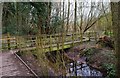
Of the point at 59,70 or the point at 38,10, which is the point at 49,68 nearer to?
the point at 59,70

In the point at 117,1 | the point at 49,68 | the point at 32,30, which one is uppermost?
the point at 117,1

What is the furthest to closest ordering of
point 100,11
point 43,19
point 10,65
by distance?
point 100,11 < point 43,19 < point 10,65

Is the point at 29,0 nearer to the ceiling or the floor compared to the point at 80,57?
nearer to the ceiling

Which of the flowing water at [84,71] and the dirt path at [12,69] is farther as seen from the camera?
the flowing water at [84,71]

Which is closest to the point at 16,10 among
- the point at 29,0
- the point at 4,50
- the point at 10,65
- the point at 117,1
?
the point at 29,0

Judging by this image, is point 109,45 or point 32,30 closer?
point 109,45

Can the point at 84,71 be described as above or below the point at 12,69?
below

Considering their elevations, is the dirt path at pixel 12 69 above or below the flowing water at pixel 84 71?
above

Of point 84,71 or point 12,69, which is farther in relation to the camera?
point 84,71

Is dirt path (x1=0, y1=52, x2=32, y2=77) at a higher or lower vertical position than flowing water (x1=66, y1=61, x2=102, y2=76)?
higher

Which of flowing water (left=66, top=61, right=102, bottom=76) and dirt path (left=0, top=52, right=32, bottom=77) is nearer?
dirt path (left=0, top=52, right=32, bottom=77)

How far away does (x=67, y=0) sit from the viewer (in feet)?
36.1

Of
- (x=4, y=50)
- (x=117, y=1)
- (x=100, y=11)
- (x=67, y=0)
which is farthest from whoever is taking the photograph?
(x=100, y=11)

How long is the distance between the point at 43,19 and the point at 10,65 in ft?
14.7
